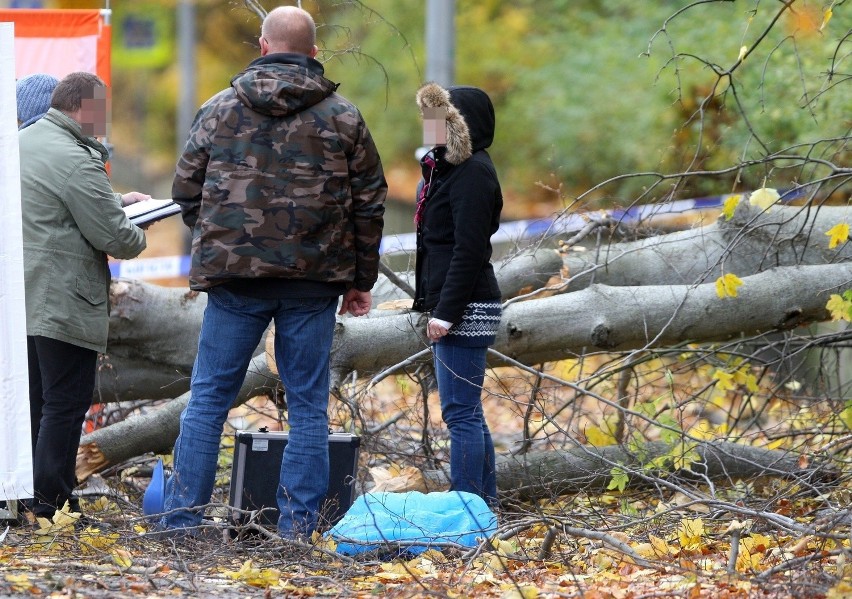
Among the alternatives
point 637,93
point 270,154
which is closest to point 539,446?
point 270,154

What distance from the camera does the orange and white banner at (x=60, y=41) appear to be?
262 inches

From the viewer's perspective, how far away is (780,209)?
6168 millimetres

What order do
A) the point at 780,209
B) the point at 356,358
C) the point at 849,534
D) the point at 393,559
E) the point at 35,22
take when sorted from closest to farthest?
the point at 849,534, the point at 393,559, the point at 356,358, the point at 780,209, the point at 35,22

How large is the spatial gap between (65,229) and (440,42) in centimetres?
439

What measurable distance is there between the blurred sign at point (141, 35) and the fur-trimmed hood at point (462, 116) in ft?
82.1

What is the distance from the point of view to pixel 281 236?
418 centimetres

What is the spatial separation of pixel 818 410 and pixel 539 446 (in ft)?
4.95

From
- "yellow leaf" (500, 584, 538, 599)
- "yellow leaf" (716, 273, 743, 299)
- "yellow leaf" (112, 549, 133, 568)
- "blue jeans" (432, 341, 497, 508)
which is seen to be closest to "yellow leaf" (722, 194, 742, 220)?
"yellow leaf" (716, 273, 743, 299)

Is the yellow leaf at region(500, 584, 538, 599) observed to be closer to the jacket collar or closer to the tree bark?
the tree bark

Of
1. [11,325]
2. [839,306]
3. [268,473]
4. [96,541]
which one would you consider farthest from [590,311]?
[11,325]

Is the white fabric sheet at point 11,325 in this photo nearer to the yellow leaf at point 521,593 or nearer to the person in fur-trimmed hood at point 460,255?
the person in fur-trimmed hood at point 460,255

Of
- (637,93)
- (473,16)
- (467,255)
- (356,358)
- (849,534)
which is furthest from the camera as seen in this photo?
(473,16)

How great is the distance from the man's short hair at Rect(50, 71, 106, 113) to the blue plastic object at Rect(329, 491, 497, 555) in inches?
76.9

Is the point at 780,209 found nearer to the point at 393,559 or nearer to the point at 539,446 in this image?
the point at 539,446
